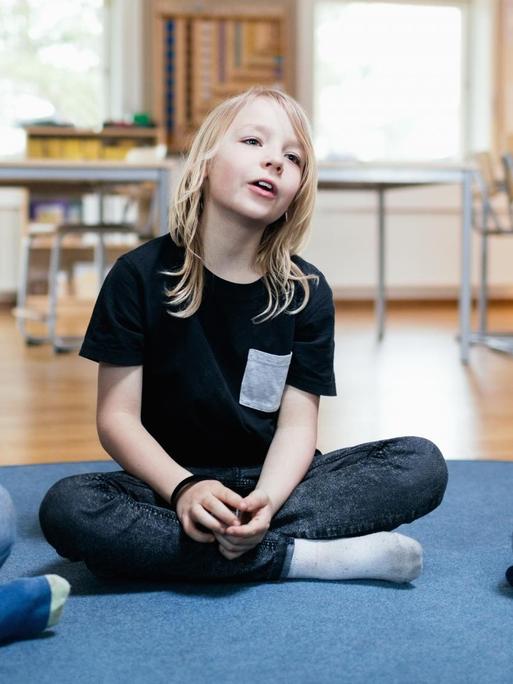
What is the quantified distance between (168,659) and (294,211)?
0.64 m

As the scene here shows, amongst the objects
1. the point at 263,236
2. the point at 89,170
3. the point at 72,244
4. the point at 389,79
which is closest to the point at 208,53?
the point at 389,79

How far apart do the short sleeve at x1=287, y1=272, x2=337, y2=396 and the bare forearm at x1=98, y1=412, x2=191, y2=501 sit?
0.21m

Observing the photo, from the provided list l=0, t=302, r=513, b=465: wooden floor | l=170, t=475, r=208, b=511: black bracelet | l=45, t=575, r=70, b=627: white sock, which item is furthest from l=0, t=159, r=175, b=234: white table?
l=45, t=575, r=70, b=627: white sock

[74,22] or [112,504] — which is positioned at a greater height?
[74,22]

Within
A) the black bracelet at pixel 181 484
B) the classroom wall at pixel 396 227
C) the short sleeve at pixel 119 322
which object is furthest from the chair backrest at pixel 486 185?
the black bracelet at pixel 181 484

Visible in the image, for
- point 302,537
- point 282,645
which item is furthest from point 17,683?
point 302,537

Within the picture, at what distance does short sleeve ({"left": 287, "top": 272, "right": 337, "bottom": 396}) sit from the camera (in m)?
1.35

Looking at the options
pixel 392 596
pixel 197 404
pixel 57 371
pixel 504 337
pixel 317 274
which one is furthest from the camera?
pixel 504 337

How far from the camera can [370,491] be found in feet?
4.12

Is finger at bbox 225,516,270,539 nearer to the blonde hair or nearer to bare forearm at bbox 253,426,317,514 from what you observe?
bare forearm at bbox 253,426,317,514

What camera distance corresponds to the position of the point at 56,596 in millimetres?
1010

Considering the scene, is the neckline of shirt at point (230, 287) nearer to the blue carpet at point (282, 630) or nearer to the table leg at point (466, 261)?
the blue carpet at point (282, 630)

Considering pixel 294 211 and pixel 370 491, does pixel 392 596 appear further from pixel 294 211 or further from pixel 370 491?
pixel 294 211

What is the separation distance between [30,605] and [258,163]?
58cm
